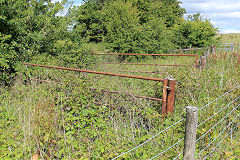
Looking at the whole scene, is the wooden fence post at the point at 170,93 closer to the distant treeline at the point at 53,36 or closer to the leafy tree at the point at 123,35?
the distant treeline at the point at 53,36

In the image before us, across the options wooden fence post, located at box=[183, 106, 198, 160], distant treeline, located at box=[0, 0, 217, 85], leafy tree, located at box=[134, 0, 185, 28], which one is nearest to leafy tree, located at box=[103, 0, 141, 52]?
distant treeline, located at box=[0, 0, 217, 85]

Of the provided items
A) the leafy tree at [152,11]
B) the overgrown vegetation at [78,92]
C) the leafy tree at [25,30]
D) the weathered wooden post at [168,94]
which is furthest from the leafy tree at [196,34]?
the weathered wooden post at [168,94]

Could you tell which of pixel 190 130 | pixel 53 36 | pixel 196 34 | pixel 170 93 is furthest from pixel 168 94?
pixel 196 34

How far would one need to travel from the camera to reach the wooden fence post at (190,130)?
2036 millimetres

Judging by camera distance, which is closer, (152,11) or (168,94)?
(168,94)

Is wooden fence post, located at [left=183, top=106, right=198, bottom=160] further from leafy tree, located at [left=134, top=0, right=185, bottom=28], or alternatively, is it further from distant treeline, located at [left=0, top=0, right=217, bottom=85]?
leafy tree, located at [left=134, top=0, right=185, bottom=28]

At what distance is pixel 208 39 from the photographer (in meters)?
18.7

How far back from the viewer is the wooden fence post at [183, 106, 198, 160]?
2.04 m

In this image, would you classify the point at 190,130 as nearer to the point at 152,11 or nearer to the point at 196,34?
the point at 196,34

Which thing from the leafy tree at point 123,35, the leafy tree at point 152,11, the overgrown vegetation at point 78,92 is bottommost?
the overgrown vegetation at point 78,92

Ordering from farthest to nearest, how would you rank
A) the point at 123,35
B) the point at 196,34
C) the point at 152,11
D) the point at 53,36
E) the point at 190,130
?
the point at 152,11, the point at 196,34, the point at 123,35, the point at 53,36, the point at 190,130

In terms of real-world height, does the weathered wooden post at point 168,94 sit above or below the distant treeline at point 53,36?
below

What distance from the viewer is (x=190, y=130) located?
81.8 inches

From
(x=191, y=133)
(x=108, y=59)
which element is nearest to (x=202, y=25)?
(x=108, y=59)
